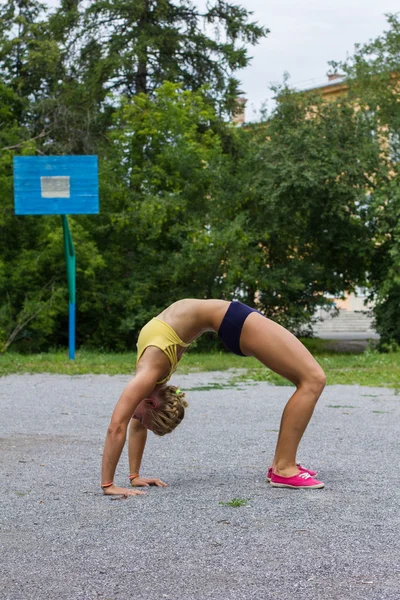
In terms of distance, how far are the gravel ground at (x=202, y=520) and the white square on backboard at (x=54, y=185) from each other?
10.2 m

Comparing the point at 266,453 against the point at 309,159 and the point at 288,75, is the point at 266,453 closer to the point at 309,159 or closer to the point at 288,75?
the point at 309,159

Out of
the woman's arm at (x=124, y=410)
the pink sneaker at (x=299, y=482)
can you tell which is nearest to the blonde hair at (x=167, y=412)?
the woman's arm at (x=124, y=410)

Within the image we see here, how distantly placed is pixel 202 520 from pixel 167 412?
79 cm

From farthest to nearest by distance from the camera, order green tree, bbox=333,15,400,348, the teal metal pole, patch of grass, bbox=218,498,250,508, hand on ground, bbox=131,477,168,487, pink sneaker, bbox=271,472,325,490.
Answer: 1. green tree, bbox=333,15,400,348
2. the teal metal pole
3. hand on ground, bbox=131,477,168,487
4. pink sneaker, bbox=271,472,325,490
5. patch of grass, bbox=218,498,250,508

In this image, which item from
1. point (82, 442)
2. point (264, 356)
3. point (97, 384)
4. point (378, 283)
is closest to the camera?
point (264, 356)

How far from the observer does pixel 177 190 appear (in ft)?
83.7

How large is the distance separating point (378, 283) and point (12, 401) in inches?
646

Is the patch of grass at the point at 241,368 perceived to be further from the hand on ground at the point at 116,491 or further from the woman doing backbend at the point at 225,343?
the hand on ground at the point at 116,491

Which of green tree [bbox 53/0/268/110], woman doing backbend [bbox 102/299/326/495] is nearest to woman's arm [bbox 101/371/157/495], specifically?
woman doing backbend [bbox 102/299/326/495]

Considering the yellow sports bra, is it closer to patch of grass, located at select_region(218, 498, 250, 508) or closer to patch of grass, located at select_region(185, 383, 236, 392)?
patch of grass, located at select_region(218, 498, 250, 508)

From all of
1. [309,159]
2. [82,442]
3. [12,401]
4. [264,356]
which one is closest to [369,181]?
[309,159]

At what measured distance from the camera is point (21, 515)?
193 inches

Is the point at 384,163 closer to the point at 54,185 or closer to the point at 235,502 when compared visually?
the point at 54,185

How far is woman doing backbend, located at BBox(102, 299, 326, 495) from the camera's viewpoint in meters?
5.22
